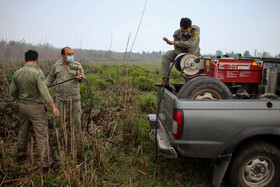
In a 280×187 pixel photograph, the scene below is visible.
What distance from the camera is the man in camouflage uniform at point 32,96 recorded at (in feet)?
11.2

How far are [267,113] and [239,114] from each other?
38cm

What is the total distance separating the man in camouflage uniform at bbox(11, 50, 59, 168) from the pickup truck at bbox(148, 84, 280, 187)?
2.03 metres

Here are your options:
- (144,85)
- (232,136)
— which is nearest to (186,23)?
(232,136)

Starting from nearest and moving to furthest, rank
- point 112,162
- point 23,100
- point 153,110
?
point 23,100 < point 112,162 < point 153,110

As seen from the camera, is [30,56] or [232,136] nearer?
[232,136]

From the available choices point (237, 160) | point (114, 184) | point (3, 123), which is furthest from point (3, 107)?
point (237, 160)

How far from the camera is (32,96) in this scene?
3504 mm

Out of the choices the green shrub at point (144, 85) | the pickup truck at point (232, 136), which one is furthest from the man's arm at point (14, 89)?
the green shrub at point (144, 85)

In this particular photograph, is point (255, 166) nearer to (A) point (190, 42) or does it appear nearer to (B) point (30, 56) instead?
(A) point (190, 42)

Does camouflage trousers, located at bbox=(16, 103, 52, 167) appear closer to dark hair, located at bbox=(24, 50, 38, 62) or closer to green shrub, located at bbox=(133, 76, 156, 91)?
dark hair, located at bbox=(24, 50, 38, 62)

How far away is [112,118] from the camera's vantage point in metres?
5.95

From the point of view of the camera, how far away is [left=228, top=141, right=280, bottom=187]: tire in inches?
110

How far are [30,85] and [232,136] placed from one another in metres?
3.05

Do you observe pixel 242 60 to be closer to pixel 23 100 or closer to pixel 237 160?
pixel 237 160
